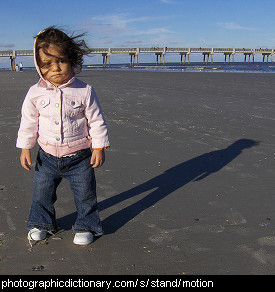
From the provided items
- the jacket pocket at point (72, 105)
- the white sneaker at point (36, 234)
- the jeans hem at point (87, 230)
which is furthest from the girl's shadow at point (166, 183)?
the jacket pocket at point (72, 105)

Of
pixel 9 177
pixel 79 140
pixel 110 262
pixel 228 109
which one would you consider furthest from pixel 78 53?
pixel 228 109

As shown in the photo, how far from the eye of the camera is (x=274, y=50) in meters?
68.9

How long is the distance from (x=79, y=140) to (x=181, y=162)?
2114 mm

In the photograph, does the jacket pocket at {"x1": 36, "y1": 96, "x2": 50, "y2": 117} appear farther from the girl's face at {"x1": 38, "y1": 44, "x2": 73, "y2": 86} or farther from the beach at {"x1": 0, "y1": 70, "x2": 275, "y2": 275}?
the beach at {"x1": 0, "y1": 70, "x2": 275, "y2": 275}

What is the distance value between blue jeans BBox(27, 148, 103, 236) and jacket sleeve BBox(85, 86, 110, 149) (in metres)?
0.14

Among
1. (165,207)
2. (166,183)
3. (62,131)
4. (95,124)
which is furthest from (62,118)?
(166,183)

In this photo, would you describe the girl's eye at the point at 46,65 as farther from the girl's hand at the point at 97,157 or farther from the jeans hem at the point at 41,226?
the jeans hem at the point at 41,226

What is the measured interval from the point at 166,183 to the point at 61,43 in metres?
1.92

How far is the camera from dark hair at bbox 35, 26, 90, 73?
233cm

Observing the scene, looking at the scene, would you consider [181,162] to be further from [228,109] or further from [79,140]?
[228,109]

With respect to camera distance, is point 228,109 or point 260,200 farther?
point 228,109

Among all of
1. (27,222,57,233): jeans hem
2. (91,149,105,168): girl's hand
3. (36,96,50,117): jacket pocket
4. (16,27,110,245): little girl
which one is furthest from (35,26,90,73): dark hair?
(27,222,57,233): jeans hem

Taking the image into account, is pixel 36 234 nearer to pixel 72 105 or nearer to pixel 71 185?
pixel 71 185

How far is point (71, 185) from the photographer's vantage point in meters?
2.58
